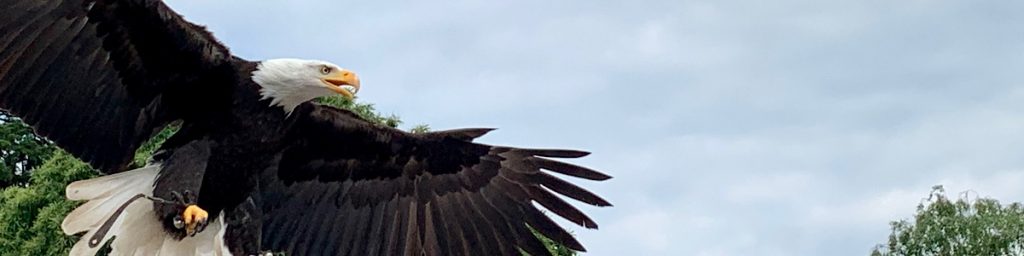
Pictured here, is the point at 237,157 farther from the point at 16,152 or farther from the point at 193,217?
the point at 16,152

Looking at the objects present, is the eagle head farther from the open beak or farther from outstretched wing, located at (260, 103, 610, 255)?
outstretched wing, located at (260, 103, 610, 255)

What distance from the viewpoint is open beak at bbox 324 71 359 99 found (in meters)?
6.57

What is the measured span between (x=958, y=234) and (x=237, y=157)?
75.5 feet

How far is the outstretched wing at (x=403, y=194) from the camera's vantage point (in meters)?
7.39

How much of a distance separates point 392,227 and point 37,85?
75.6 inches

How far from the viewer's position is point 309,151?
7398 millimetres

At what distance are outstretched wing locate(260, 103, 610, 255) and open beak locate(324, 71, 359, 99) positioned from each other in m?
0.63

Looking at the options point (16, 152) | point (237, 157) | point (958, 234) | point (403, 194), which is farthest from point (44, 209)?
point (958, 234)

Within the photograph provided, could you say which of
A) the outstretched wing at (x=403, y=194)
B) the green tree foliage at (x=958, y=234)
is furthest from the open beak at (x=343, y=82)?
the green tree foliage at (x=958, y=234)

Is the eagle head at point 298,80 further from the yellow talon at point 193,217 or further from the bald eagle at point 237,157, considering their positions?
the yellow talon at point 193,217

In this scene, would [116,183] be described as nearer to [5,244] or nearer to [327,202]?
[327,202]

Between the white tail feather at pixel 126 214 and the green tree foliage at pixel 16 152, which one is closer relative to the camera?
the white tail feather at pixel 126 214

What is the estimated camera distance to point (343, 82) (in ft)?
21.7

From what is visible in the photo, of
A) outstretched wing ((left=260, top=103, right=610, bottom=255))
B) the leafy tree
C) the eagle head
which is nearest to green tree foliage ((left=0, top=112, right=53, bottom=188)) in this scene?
the leafy tree
